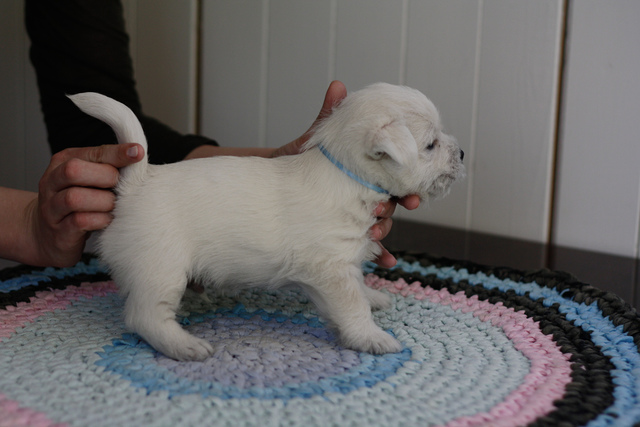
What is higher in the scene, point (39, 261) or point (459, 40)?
point (459, 40)

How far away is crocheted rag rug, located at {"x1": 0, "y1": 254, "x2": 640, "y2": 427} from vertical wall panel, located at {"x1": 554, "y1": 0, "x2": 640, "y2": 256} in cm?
44

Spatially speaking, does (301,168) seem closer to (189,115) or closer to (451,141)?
(451,141)

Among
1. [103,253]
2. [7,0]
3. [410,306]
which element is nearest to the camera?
[103,253]

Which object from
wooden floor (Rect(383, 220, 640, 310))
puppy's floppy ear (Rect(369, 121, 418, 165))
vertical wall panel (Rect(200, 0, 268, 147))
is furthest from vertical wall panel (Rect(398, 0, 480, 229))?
puppy's floppy ear (Rect(369, 121, 418, 165))

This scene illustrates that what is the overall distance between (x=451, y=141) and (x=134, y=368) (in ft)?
1.87

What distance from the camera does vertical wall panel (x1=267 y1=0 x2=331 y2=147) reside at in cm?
185

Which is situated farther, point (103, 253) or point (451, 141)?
point (451, 141)


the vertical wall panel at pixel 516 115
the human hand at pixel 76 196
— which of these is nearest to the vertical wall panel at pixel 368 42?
the vertical wall panel at pixel 516 115

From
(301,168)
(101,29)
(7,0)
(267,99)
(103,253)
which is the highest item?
(7,0)

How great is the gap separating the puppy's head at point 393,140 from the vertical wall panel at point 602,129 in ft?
2.27

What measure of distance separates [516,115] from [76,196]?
1.13 meters

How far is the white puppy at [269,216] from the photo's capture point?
83cm

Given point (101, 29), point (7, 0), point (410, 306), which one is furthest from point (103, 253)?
point (7, 0)

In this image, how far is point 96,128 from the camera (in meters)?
1.65
